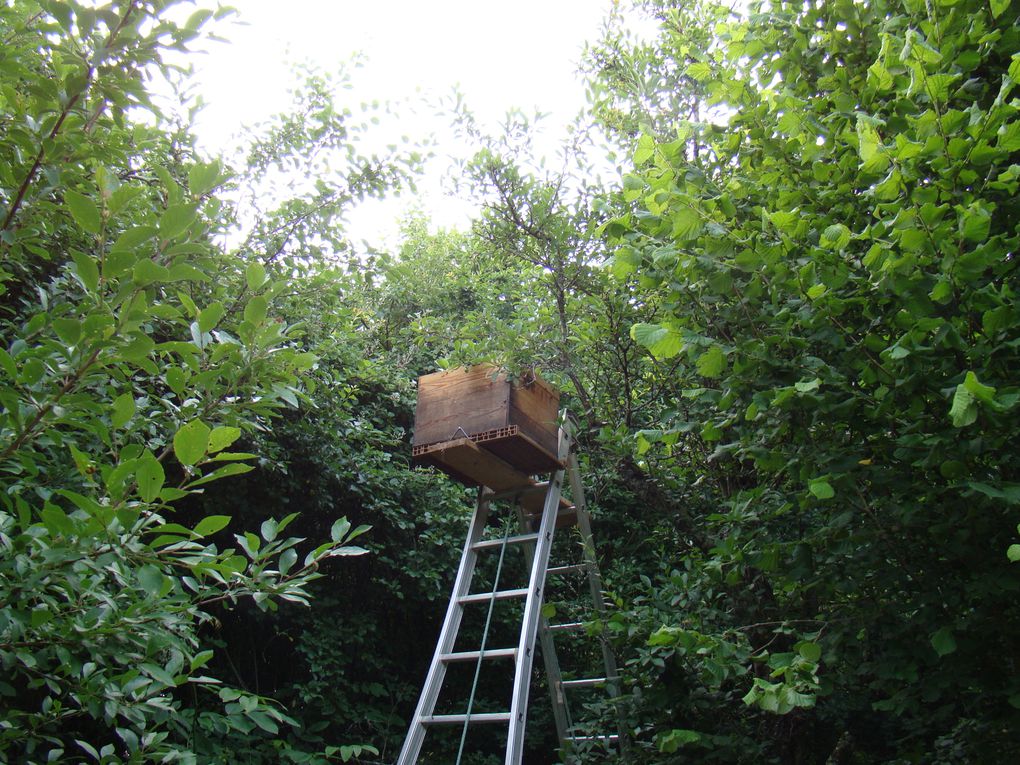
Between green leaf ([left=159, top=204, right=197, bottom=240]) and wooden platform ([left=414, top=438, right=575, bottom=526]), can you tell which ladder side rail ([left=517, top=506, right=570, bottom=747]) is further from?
green leaf ([left=159, top=204, right=197, bottom=240])

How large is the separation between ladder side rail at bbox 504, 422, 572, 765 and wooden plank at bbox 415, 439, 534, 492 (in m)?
0.19

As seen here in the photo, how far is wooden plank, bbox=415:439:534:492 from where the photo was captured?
129 inches

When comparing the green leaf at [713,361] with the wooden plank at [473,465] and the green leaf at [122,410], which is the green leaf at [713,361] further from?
the green leaf at [122,410]

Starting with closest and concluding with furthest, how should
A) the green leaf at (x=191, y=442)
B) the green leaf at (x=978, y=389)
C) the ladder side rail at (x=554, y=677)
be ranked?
the green leaf at (x=191, y=442), the green leaf at (x=978, y=389), the ladder side rail at (x=554, y=677)

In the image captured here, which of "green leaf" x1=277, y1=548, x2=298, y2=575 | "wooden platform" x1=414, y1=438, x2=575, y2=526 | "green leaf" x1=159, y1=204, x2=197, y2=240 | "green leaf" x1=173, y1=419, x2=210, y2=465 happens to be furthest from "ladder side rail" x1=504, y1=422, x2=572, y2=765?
"green leaf" x1=159, y1=204, x2=197, y2=240

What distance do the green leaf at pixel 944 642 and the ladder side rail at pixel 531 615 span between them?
144cm

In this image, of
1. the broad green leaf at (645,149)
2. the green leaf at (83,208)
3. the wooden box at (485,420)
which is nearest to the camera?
the green leaf at (83,208)

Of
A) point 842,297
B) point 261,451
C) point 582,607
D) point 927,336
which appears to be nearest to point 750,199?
point 842,297

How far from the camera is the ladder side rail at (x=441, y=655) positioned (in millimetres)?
3059

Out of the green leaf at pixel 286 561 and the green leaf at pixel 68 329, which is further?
the green leaf at pixel 286 561

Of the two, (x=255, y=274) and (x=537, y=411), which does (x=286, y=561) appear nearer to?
(x=255, y=274)

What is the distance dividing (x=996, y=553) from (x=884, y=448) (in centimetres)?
39

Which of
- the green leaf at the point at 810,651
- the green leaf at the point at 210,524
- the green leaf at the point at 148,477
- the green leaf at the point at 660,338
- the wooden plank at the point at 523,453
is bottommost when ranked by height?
the green leaf at the point at 210,524

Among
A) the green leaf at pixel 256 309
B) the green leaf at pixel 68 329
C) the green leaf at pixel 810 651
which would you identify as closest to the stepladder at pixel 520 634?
the green leaf at pixel 810 651
